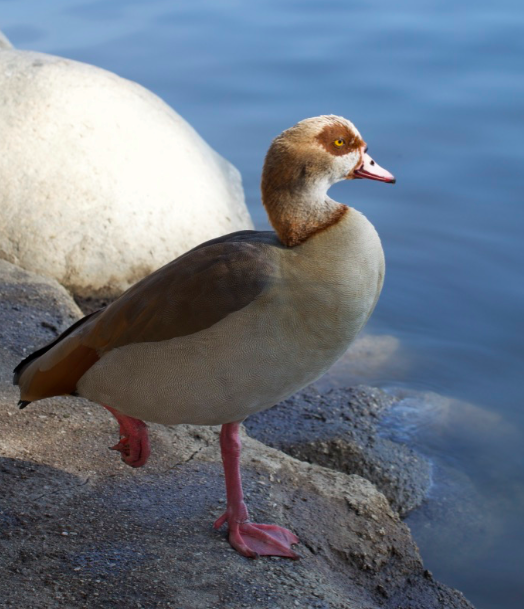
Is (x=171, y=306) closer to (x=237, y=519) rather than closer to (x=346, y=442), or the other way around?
(x=237, y=519)

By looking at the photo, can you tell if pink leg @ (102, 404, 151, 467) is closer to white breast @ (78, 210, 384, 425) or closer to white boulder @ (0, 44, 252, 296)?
white breast @ (78, 210, 384, 425)

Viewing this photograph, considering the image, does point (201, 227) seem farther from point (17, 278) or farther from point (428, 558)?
point (428, 558)

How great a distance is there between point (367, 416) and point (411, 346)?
1118mm

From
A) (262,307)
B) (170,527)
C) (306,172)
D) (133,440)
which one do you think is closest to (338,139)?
(306,172)

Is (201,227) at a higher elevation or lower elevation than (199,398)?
lower

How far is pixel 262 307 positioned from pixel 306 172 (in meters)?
0.43

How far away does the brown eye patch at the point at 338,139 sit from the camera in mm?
2668

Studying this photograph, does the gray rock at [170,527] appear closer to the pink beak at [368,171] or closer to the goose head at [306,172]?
the goose head at [306,172]

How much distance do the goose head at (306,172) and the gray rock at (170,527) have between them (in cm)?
106

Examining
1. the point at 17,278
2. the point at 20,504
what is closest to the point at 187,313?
the point at 20,504

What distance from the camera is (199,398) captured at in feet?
8.85

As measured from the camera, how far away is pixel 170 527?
9.73ft

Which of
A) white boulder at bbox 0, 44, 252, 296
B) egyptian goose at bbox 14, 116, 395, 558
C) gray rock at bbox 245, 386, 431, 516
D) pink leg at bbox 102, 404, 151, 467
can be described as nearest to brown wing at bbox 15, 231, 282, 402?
egyptian goose at bbox 14, 116, 395, 558

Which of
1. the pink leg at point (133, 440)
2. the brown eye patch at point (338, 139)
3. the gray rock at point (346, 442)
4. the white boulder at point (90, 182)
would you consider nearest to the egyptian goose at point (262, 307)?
the brown eye patch at point (338, 139)
